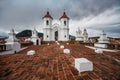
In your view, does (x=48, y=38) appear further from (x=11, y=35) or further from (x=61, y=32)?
(x=11, y=35)

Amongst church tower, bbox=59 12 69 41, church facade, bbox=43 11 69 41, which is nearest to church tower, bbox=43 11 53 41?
church facade, bbox=43 11 69 41

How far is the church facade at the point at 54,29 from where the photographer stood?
138 ft

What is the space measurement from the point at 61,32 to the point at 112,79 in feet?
130

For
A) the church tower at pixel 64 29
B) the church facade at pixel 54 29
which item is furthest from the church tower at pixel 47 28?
the church tower at pixel 64 29

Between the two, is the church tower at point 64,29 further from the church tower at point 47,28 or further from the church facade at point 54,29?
the church tower at point 47,28

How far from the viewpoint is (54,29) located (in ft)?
143

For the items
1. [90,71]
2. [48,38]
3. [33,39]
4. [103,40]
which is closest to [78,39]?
[33,39]

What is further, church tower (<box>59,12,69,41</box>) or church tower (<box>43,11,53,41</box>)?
church tower (<box>59,12,69,41</box>)

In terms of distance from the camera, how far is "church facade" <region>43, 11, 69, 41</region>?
138 feet

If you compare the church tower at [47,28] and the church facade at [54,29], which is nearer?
the church tower at [47,28]

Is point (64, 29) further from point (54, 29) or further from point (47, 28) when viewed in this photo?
point (47, 28)

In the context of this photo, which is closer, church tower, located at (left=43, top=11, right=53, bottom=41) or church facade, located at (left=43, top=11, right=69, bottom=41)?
church tower, located at (left=43, top=11, right=53, bottom=41)

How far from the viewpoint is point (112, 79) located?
3.24 meters

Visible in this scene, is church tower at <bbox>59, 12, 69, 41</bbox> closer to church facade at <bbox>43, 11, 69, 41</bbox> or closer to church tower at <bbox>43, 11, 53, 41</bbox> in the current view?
church facade at <bbox>43, 11, 69, 41</bbox>
